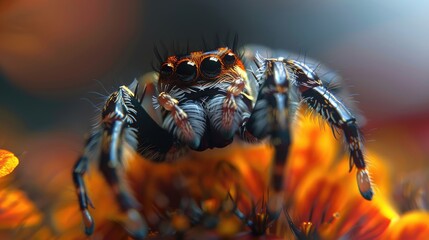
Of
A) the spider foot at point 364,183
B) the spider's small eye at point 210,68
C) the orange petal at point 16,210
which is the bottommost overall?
the orange petal at point 16,210

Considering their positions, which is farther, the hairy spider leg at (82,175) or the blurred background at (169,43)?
the blurred background at (169,43)

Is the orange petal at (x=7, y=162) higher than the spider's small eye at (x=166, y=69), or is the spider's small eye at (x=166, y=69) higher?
the spider's small eye at (x=166, y=69)

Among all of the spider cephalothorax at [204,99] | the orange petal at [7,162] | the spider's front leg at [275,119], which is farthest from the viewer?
the orange petal at [7,162]

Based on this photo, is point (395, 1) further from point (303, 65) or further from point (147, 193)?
point (147, 193)

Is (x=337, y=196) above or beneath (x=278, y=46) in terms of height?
beneath

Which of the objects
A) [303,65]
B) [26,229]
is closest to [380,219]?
[303,65]

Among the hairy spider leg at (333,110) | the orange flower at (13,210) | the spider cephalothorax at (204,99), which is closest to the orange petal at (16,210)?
the orange flower at (13,210)

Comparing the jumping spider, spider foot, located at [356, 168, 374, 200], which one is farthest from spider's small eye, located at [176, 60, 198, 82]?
spider foot, located at [356, 168, 374, 200]

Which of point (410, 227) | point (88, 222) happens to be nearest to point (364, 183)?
point (410, 227)

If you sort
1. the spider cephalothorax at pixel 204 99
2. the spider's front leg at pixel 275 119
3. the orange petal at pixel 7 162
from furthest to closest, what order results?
the orange petal at pixel 7 162
the spider cephalothorax at pixel 204 99
the spider's front leg at pixel 275 119

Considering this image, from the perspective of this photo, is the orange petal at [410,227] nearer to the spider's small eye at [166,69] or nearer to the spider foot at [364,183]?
the spider foot at [364,183]
